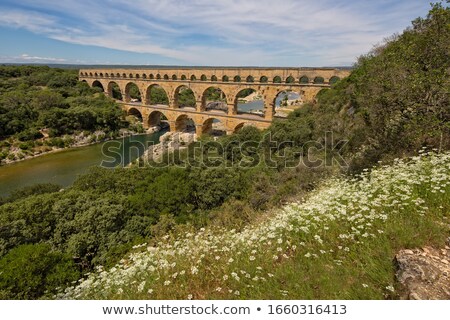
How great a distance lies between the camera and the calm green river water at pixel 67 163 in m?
22.9

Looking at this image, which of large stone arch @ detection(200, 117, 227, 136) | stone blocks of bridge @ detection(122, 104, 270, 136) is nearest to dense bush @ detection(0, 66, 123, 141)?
stone blocks of bridge @ detection(122, 104, 270, 136)

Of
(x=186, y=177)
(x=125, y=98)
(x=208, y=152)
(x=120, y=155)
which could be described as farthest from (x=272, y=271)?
(x=125, y=98)

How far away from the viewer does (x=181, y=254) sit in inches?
Answer: 151

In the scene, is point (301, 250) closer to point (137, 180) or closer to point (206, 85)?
point (137, 180)

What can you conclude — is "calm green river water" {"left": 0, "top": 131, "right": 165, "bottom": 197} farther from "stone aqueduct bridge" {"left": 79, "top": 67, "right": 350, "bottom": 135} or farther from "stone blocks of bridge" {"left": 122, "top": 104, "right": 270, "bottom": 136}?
"stone aqueduct bridge" {"left": 79, "top": 67, "right": 350, "bottom": 135}

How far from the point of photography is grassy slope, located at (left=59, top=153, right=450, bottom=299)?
2.89m

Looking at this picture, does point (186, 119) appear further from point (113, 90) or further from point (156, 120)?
point (113, 90)

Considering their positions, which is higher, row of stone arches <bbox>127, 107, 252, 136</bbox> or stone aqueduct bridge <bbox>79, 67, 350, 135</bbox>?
stone aqueduct bridge <bbox>79, 67, 350, 135</bbox>

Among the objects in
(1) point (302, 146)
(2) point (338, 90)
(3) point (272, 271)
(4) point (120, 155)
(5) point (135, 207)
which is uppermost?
(2) point (338, 90)

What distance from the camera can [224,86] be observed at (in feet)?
99.9

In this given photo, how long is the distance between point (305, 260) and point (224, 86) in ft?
94.1

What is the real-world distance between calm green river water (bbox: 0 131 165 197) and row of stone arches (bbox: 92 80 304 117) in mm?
7386

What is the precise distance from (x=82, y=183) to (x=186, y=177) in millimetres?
5138

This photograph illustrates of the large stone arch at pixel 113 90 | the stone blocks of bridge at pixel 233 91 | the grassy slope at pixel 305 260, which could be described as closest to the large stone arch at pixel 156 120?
the stone blocks of bridge at pixel 233 91
